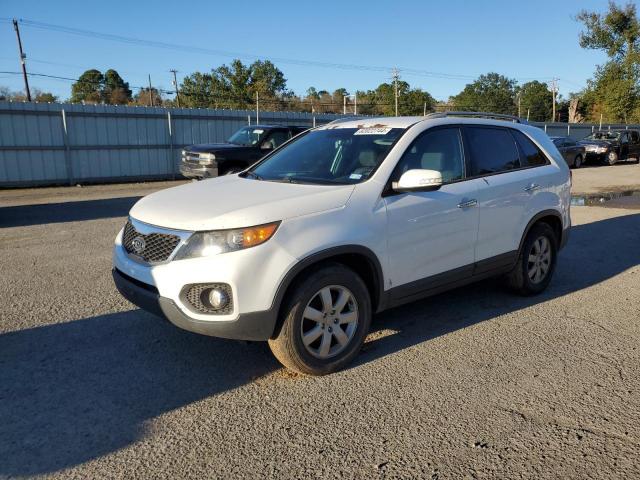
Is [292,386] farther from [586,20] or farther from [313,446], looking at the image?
[586,20]

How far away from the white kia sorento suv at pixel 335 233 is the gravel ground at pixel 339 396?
0.39 meters

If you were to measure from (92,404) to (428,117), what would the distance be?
3.35 metres

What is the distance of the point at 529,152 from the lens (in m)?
5.34

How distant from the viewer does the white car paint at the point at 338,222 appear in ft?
10.7

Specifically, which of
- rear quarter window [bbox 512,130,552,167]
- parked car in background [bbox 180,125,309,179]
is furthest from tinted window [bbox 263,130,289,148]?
rear quarter window [bbox 512,130,552,167]

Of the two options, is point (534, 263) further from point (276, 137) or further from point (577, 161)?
point (577, 161)

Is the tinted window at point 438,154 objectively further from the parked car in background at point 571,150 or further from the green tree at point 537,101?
the green tree at point 537,101

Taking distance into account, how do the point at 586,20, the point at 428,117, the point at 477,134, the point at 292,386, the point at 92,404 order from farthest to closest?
the point at 586,20 → the point at 477,134 → the point at 428,117 → the point at 292,386 → the point at 92,404

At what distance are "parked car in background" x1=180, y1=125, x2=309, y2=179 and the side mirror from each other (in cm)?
973

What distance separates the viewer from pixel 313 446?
Result: 285 cm

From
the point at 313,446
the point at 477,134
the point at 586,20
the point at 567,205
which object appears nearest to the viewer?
the point at 313,446

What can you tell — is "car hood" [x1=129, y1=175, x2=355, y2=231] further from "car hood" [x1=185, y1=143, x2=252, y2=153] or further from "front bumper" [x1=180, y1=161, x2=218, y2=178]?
"car hood" [x1=185, y1=143, x2=252, y2=153]

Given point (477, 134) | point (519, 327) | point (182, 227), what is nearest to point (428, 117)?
point (477, 134)

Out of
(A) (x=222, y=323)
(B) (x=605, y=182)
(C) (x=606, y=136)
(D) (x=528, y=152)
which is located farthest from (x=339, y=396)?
(C) (x=606, y=136)
